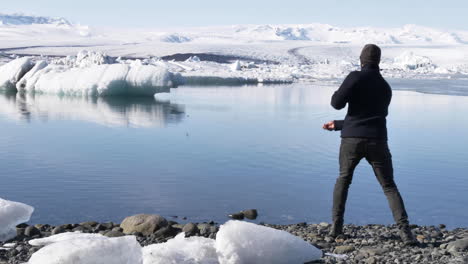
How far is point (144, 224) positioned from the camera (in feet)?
15.0

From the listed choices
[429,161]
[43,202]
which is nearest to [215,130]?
[429,161]

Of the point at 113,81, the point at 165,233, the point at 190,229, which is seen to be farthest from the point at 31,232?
the point at 113,81

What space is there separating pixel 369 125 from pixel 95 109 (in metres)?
14.0

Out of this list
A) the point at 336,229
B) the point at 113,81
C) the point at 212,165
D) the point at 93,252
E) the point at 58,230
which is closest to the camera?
the point at 93,252

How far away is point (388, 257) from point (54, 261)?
6.23ft

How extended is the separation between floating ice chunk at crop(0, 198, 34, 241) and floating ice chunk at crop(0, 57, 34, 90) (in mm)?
19734

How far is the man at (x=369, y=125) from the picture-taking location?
3.80 m

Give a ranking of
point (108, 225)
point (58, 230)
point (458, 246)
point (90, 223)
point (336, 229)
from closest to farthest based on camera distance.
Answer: point (458, 246) < point (336, 229) < point (58, 230) < point (108, 225) < point (90, 223)

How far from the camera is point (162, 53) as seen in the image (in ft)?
226

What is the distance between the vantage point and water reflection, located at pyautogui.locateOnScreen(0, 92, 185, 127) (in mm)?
14109

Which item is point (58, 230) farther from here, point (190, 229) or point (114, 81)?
point (114, 81)

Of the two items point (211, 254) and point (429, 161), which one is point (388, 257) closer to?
point (211, 254)

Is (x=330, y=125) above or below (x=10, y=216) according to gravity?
above

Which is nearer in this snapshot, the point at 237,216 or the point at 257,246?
the point at 257,246
